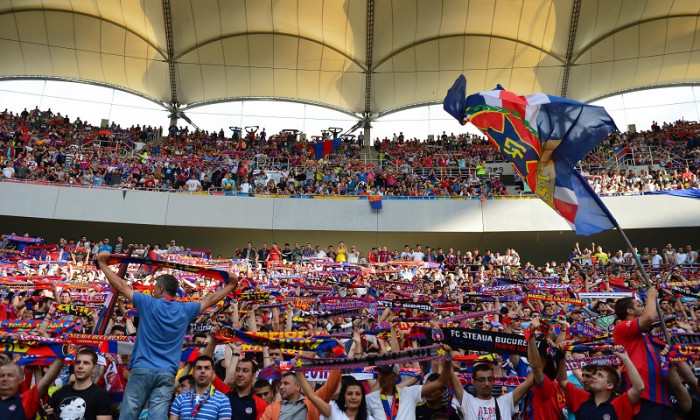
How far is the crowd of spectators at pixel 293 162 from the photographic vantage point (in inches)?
1011

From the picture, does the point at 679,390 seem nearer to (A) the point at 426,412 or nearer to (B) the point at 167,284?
(A) the point at 426,412

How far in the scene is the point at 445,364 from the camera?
16.0 ft

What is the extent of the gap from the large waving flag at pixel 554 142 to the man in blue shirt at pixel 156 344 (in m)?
4.34

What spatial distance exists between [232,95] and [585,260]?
2219cm

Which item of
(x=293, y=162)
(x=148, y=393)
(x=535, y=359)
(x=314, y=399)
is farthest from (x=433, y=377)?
(x=293, y=162)

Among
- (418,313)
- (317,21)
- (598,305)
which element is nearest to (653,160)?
(317,21)

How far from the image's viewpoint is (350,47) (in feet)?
99.9

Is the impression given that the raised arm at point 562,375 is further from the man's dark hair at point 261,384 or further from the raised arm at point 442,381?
the man's dark hair at point 261,384

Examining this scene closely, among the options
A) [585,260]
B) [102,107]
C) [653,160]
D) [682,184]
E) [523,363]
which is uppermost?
[102,107]

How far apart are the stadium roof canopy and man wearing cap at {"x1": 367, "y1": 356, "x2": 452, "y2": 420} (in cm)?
2486

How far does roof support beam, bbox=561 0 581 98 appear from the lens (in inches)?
1072

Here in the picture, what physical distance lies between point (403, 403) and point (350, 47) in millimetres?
27368

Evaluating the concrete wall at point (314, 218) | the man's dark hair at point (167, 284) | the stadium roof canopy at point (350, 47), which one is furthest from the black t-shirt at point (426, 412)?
the stadium roof canopy at point (350, 47)

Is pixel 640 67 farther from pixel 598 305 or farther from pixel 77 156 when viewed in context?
pixel 77 156
